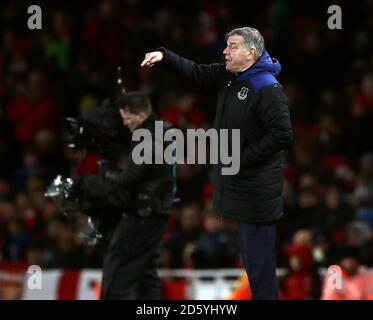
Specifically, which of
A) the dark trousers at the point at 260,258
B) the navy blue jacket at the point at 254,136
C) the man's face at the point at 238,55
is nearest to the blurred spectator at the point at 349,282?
the dark trousers at the point at 260,258

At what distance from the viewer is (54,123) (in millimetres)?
13531

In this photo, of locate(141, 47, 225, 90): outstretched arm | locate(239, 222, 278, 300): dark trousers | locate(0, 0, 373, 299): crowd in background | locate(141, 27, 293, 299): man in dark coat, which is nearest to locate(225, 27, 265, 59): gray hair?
locate(141, 27, 293, 299): man in dark coat

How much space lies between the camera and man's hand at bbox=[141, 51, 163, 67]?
6700 millimetres

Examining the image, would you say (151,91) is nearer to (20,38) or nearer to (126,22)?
(126,22)

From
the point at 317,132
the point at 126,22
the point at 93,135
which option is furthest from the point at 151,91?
the point at 93,135

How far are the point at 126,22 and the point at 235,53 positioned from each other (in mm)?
7183

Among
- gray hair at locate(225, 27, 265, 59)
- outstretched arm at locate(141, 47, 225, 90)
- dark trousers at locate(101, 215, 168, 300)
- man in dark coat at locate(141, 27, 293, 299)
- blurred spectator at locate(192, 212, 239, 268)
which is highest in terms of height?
gray hair at locate(225, 27, 265, 59)

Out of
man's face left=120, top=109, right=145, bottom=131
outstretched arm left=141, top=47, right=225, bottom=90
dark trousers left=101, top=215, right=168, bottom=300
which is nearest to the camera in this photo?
outstretched arm left=141, top=47, right=225, bottom=90

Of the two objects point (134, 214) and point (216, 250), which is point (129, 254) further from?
point (216, 250)

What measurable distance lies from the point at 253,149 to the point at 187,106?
5.94 metres

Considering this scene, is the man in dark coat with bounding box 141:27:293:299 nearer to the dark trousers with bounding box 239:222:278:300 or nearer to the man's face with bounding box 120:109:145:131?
Answer: the dark trousers with bounding box 239:222:278:300

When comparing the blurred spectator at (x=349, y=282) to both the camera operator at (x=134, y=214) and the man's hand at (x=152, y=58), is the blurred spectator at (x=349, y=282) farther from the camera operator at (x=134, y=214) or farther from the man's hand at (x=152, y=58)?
the man's hand at (x=152, y=58)

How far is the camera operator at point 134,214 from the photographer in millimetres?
7754
